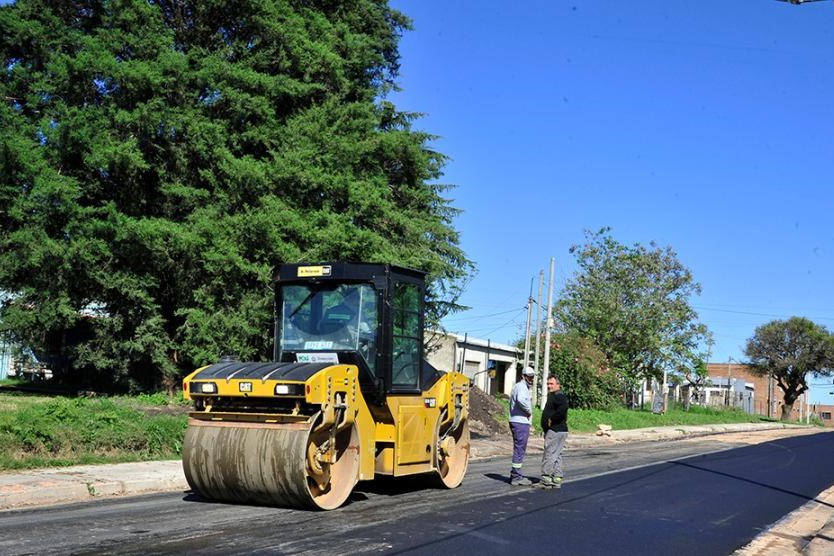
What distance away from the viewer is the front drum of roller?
30.8 feet

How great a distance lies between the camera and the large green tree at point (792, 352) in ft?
241

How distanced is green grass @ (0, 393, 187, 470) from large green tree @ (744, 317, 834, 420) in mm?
69503

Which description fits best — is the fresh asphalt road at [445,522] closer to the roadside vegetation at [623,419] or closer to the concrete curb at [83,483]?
the concrete curb at [83,483]

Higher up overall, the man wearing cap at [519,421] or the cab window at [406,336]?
the cab window at [406,336]

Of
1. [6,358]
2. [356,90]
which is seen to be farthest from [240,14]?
[6,358]

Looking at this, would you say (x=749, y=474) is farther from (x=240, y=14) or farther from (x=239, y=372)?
(x=240, y=14)

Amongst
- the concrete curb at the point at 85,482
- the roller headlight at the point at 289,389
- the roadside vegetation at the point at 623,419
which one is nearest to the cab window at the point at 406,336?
the roller headlight at the point at 289,389

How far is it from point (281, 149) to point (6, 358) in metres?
22.8

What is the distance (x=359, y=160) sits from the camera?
24562mm

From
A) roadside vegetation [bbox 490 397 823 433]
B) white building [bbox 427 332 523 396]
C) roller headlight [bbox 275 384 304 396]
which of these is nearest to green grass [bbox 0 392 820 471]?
roller headlight [bbox 275 384 304 396]

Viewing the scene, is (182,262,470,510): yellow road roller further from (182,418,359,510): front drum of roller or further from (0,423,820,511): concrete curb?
(0,423,820,511): concrete curb

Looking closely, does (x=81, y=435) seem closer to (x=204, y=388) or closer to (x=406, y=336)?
(x=204, y=388)

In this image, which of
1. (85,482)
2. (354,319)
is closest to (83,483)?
(85,482)

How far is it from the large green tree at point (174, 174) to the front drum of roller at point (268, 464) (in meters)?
12.6
